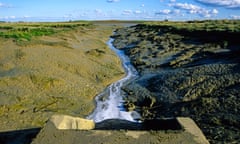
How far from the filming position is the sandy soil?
595 inches

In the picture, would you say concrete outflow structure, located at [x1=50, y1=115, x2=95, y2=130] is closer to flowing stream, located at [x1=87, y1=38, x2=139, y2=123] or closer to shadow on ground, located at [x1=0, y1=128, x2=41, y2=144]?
shadow on ground, located at [x1=0, y1=128, x2=41, y2=144]

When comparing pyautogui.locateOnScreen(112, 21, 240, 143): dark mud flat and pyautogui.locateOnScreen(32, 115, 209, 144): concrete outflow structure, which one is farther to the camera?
pyautogui.locateOnScreen(112, 21, 240, 143): dark mud flat

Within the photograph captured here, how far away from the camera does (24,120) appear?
555 inches

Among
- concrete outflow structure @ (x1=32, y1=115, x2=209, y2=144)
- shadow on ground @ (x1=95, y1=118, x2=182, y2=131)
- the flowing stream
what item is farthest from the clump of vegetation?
concrete outflow structure @ (x1=32, y1=115, x2=209, y2=144)

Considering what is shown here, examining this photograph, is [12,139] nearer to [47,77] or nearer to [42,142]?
[42,142]

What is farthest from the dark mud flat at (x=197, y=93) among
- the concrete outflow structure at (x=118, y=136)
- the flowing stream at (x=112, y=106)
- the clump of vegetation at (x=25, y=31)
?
the clump of vegetation at (x=25, y=31)

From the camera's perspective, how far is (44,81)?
18.7 meters

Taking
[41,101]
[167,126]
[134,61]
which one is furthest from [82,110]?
[134,61]

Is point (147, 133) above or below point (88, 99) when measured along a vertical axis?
above

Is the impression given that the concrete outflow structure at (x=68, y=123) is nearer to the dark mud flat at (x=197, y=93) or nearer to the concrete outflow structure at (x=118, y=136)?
the concrete outflow structure at (x=118, y=136)

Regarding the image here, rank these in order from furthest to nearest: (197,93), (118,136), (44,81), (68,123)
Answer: (44,81) → (197,93) → (68,123) → (118,136)

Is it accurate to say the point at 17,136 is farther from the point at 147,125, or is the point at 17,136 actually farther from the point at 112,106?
the point at 112,106

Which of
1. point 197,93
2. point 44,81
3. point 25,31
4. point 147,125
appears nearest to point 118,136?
point 147,125

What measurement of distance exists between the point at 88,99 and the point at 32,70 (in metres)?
4.37
